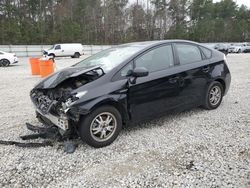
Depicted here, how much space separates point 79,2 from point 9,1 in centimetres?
1150

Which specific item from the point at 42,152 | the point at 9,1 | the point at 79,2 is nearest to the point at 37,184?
the point at 42,152

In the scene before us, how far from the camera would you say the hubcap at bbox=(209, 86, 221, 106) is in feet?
16.0

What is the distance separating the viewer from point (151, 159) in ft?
10.3

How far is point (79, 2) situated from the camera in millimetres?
41812

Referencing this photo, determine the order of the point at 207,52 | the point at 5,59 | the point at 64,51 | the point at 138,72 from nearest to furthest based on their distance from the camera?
the point at 138,72 → the point at 207,52 → the point at 5,59 → the point at 64,51

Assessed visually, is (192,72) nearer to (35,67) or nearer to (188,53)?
(188,53)

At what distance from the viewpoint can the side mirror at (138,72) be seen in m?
3.57

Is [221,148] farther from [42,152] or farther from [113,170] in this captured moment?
[42,152]

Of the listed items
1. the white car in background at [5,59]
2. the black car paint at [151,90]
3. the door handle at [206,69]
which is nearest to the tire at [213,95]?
the black car paint at [151,90]

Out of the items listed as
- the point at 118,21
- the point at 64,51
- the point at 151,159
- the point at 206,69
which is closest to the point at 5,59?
the point at 64,51

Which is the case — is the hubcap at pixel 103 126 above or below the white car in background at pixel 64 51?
below

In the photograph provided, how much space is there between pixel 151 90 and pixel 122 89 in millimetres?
545

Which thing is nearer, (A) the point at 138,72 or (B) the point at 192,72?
(A) the point at 138,72

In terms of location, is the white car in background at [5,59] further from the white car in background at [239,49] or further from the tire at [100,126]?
the white car in background at [239,49]
